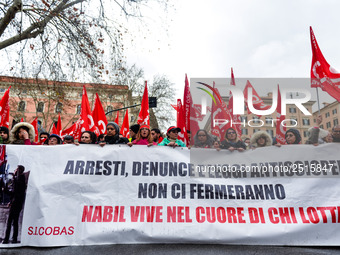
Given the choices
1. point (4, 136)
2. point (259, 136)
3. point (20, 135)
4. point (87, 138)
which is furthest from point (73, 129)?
point (259, 136)

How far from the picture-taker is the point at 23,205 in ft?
11.2

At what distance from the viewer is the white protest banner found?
3.38m

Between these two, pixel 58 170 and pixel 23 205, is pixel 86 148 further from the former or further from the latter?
pixel 23 205

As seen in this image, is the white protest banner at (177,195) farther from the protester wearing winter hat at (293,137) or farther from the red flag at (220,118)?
the red flag at (220,118)

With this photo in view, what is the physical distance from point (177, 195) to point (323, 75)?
178 inches

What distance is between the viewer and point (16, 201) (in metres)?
3.44

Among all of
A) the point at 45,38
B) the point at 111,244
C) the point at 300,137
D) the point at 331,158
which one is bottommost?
the point at 111,244

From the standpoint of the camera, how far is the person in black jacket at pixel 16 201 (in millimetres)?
3275

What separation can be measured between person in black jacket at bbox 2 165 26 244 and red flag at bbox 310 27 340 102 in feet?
19.3

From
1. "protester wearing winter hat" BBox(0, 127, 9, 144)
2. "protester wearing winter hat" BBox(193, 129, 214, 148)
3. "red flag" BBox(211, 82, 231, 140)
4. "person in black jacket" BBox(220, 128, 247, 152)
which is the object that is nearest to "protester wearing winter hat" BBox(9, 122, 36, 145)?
"protester wearing winter hat" BBox(0, 127, 9, 144)

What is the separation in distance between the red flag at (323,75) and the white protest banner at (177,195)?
234 centimetres

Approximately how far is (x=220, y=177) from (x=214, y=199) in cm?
35

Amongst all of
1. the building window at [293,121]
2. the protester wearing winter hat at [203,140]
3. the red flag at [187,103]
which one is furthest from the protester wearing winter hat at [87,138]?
the building window at [293,121]

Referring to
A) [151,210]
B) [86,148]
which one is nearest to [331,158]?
[151,210]
